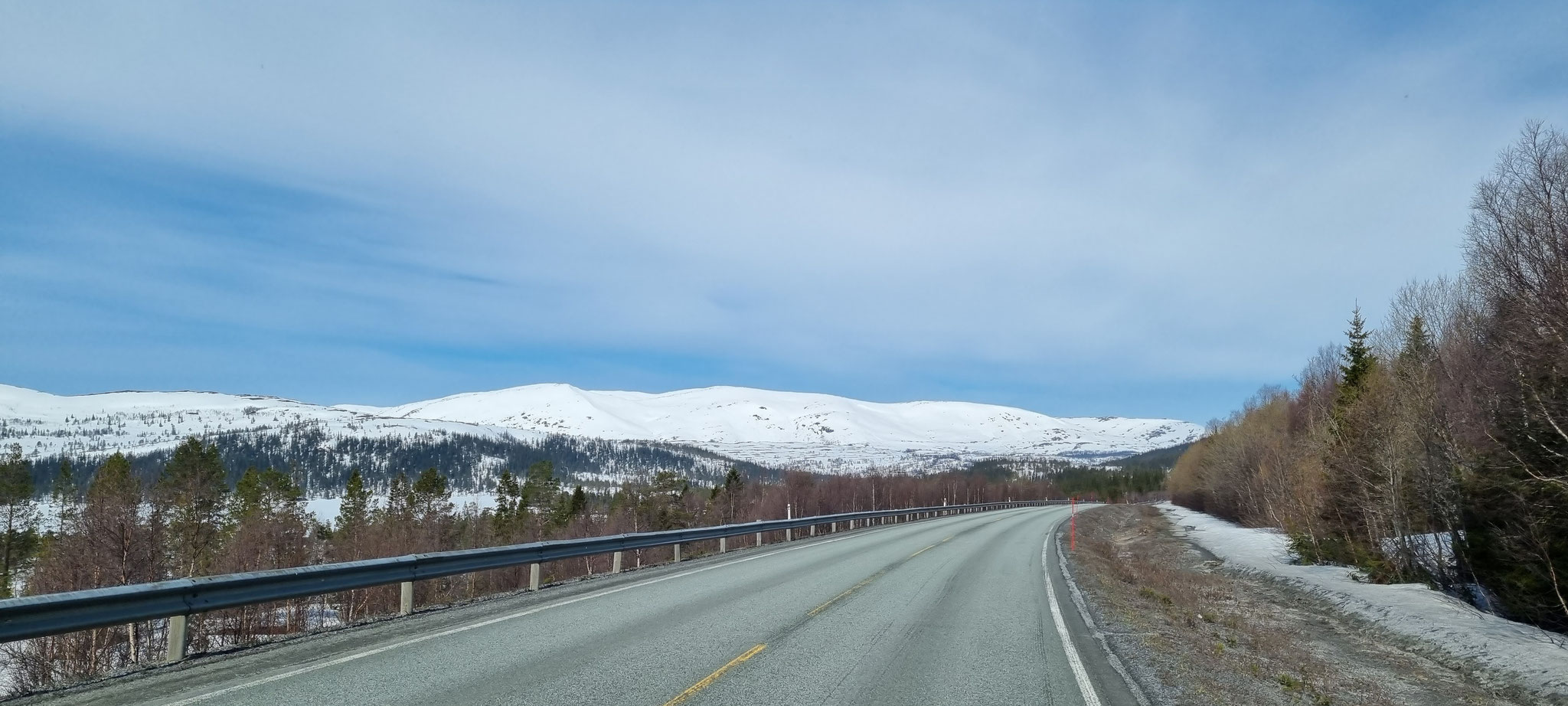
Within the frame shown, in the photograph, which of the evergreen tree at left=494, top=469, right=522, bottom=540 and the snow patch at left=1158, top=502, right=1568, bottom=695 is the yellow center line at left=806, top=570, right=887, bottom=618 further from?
the evergreen tree at left=494, top=469, right=522, bottom=540

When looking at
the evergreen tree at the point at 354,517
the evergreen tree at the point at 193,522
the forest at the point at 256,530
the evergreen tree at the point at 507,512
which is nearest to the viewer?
the forest at the point at 256,530

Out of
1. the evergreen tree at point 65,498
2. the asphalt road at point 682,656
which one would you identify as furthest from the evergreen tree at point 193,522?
the asphalt road at point 682,656

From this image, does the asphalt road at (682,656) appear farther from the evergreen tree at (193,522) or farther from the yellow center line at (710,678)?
the evergreen tree at (193,522)

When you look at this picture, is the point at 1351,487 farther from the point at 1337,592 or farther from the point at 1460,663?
the point at 1460,663

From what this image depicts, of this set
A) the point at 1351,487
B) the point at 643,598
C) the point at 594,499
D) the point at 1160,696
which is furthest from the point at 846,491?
the point at 1160,696

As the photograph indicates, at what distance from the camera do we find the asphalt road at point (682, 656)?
6941 millimetres

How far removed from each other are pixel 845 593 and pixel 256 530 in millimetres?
35647

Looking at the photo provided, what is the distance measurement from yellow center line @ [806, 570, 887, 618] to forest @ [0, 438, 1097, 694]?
21.0 ft

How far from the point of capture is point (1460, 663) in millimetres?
11820

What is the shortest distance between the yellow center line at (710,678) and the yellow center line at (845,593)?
2762mm

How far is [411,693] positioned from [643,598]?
21.4 feet

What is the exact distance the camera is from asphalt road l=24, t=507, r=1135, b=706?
6941mm

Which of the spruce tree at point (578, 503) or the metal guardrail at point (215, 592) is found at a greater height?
the metal guardrail at point (215, 592)

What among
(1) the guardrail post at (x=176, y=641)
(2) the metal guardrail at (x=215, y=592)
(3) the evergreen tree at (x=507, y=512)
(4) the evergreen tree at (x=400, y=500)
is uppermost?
(2) the metal guardrail at (x=215, y=592)
